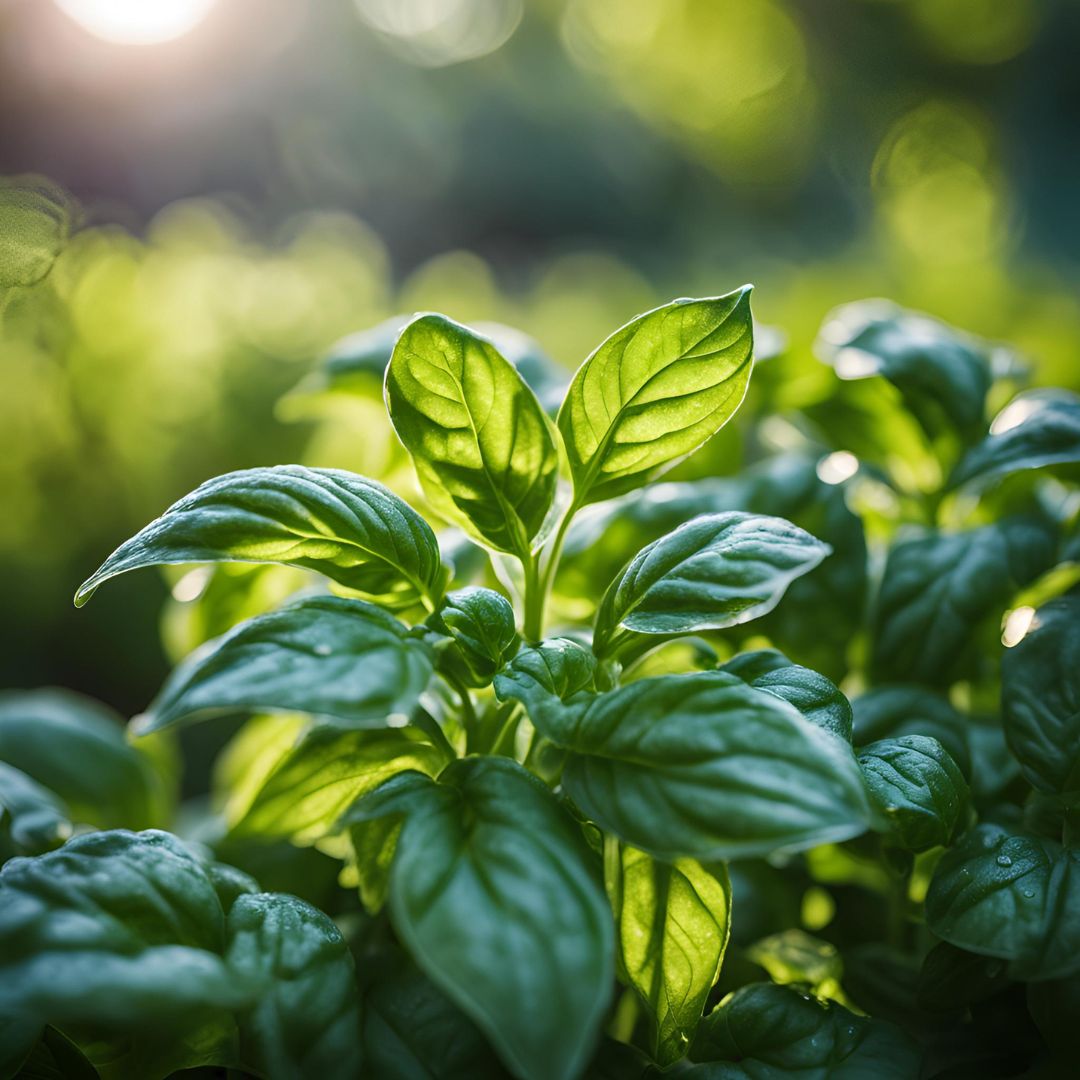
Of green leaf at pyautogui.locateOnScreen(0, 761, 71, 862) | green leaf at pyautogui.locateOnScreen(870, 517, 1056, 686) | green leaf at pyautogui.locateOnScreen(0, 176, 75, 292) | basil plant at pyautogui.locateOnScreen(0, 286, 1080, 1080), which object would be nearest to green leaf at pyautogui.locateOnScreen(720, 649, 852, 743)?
basil plant at pyautogui.locateOnScreen(0, 286, 1080, 1080)

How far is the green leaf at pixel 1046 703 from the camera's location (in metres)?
0.38

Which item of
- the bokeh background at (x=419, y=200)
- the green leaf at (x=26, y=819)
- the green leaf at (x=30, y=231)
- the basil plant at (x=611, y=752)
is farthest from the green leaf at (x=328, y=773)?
the green leaf at (x=30, y=231)

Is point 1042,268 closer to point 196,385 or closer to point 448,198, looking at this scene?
point 196,385

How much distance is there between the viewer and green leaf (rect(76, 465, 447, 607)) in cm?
33

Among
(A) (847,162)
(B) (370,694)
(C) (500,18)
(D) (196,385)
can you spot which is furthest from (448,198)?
(B) (370,694)

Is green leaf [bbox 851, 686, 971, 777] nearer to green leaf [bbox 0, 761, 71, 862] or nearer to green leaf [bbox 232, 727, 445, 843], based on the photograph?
green leaf [bbox 232, 727, 445, 843]

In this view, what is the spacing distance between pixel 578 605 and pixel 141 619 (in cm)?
71

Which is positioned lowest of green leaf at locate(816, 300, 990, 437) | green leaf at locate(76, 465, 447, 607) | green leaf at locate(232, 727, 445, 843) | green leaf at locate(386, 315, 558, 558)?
green leaf at locate(232, 727, 445, 843)

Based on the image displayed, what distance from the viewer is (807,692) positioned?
35 centimetres

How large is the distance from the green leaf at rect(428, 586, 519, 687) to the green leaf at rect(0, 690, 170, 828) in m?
0.30

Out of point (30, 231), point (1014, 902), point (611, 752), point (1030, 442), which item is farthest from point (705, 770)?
point (30, 231)

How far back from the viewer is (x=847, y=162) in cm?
344

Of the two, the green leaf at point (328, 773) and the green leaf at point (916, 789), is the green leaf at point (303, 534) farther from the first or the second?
the green leaf at point (916, 789)

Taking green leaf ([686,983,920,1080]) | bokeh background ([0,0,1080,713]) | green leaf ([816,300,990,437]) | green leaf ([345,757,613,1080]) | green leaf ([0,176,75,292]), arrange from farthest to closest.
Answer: bokeh background ([0,0,1080,713]), green leaf ([0,176,75,292]), green leaf ([816,300,990,437]), green leaf ([686,983,920,1080]), green leaf ([345,757,613,1080])
